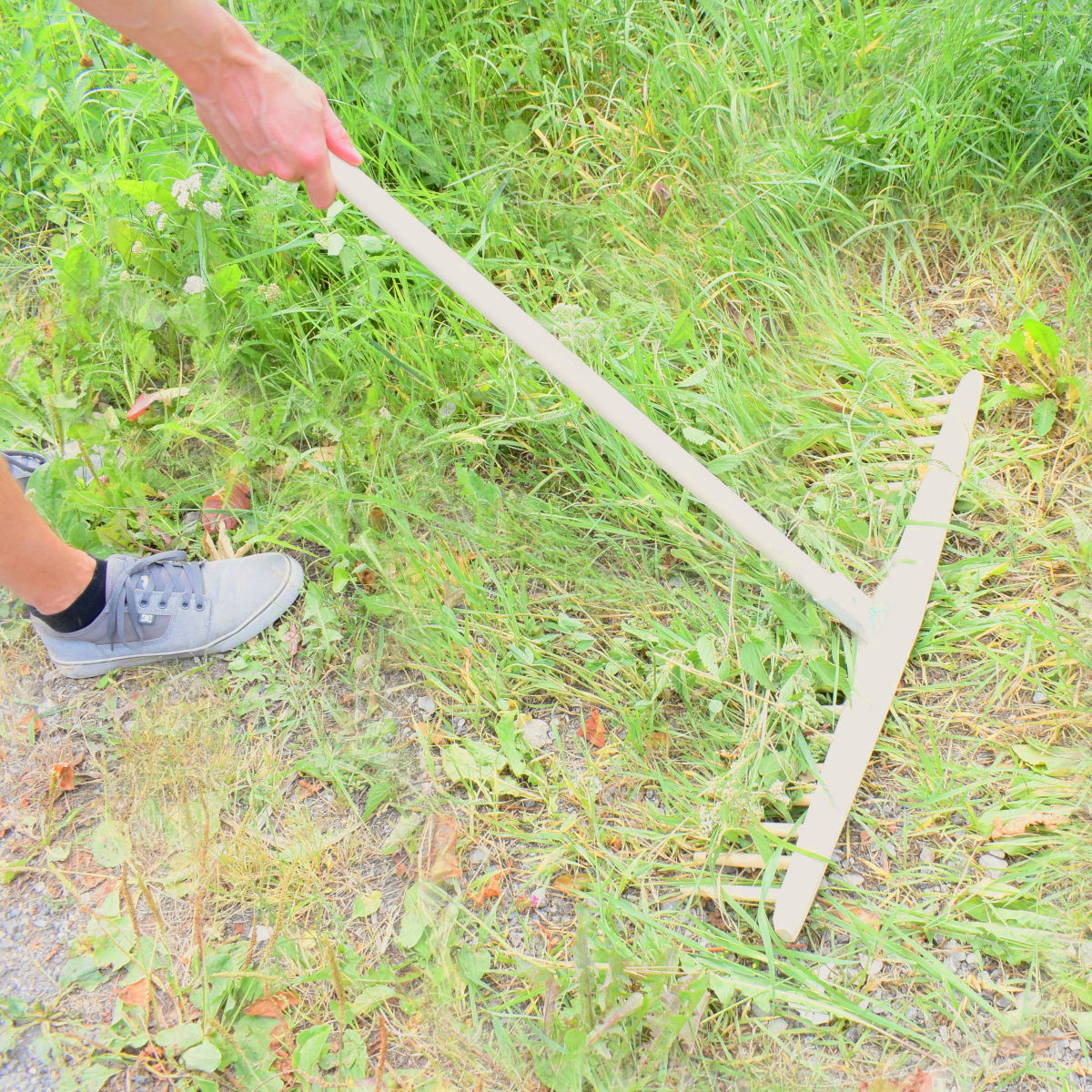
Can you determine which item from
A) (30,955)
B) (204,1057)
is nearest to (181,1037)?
(204,1057)

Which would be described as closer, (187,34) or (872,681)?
(187,34)

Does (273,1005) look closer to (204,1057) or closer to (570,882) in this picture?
(204,1057)

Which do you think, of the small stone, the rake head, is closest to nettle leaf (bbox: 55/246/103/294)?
the small stone

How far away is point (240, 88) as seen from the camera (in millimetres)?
1218

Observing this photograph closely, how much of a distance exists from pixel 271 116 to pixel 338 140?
0.34 feet

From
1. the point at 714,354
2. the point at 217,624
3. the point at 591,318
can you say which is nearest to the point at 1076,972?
the point at 714,354

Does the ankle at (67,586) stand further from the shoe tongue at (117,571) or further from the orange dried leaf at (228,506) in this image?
the orange dried leaf at (228,506)

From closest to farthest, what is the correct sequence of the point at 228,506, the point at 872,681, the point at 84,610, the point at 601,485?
1. the point at 872,681
2. the point at 84,610
3. the point at 601,485
4. the point at 228,506

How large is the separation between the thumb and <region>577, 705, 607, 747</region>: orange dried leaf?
1084mm

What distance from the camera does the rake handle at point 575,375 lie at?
129 centimetres

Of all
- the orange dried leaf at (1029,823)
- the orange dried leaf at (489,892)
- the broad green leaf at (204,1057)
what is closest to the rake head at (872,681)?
the orange dried leaf at (1029,823)

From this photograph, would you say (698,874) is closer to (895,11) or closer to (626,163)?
(626,163)

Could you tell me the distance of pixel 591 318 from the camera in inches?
80.5

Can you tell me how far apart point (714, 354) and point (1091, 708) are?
1101mm
